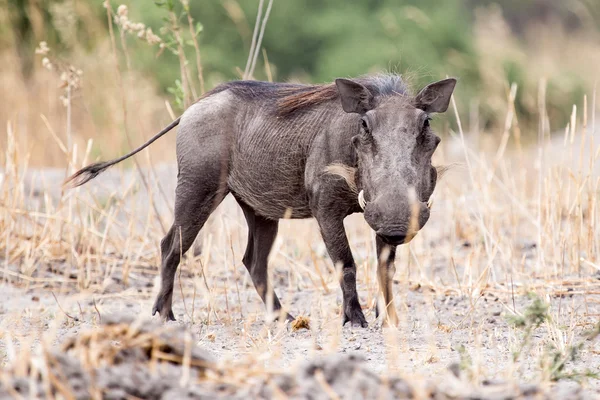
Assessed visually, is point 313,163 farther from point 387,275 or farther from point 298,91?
point 387,275

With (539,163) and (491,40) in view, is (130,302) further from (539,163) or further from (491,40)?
(491,40)

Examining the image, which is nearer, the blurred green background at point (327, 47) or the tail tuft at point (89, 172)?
the tail tuft at point (89, 172)

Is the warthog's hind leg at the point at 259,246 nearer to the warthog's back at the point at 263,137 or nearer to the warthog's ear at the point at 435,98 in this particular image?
the warthog's back at the point at 263,137

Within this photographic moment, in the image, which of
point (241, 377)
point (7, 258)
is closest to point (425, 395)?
point (241, 377)

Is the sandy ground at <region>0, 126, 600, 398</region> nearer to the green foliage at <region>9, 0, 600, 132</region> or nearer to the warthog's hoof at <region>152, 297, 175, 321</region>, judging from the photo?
the warthog's hoof at <region>152, 297, 175, 321</region>

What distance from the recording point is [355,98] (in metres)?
4.00

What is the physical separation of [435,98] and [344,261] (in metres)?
0.80

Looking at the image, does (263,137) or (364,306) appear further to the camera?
(364,306)

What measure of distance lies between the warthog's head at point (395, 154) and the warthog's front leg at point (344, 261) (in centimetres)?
28

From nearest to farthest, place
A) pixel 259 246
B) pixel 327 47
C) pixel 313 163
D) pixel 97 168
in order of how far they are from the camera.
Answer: pixel 313 163
pixel 97 168
pixel 259 246
pixel 327 47

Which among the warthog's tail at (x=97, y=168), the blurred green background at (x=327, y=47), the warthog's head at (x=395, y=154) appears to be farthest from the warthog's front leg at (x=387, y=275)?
the blurred green background at (x=327, y=47)

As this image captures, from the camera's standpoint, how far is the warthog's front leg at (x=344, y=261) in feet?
13.5

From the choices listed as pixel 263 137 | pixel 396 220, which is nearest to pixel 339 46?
pixel 263 137

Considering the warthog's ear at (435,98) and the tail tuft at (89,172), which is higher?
the warthog's ear at (435,98)
